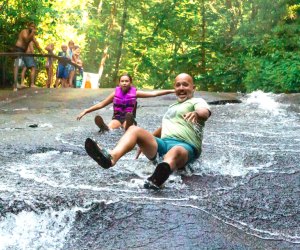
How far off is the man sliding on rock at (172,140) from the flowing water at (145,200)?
7.6 inches

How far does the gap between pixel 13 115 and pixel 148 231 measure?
7802 millimetres

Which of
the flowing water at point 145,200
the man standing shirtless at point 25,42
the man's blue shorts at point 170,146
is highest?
the man standing shirtless at point 25,42

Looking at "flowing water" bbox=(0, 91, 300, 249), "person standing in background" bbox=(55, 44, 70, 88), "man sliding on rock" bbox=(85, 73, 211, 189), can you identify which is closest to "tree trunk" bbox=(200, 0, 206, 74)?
"person standing in background" bbox=(55, 44, 70, 88)

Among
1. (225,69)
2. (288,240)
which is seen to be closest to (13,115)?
(288,240)

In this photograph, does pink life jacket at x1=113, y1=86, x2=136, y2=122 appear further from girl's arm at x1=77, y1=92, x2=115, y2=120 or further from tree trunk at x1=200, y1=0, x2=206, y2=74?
tree trunk at x1=200, y1=0, x2=206, y2=74

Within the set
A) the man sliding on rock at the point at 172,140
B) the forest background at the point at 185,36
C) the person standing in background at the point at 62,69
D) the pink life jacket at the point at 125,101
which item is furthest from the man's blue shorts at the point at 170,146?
the person standing in background at the point at 62,69

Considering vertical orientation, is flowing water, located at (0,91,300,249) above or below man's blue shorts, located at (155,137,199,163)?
below

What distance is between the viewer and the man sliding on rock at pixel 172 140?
456 cm

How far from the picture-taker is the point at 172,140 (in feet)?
17.5

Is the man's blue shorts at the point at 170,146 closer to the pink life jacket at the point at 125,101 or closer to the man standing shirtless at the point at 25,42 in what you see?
the pink life jacket at the point at 125,101

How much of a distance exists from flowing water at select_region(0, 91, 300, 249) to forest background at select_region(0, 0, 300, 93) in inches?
379

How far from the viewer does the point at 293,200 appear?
15.2 ft

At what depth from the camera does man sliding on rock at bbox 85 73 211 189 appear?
15.0ft

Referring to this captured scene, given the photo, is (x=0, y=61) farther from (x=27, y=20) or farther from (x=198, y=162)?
(x=198, y=162)
